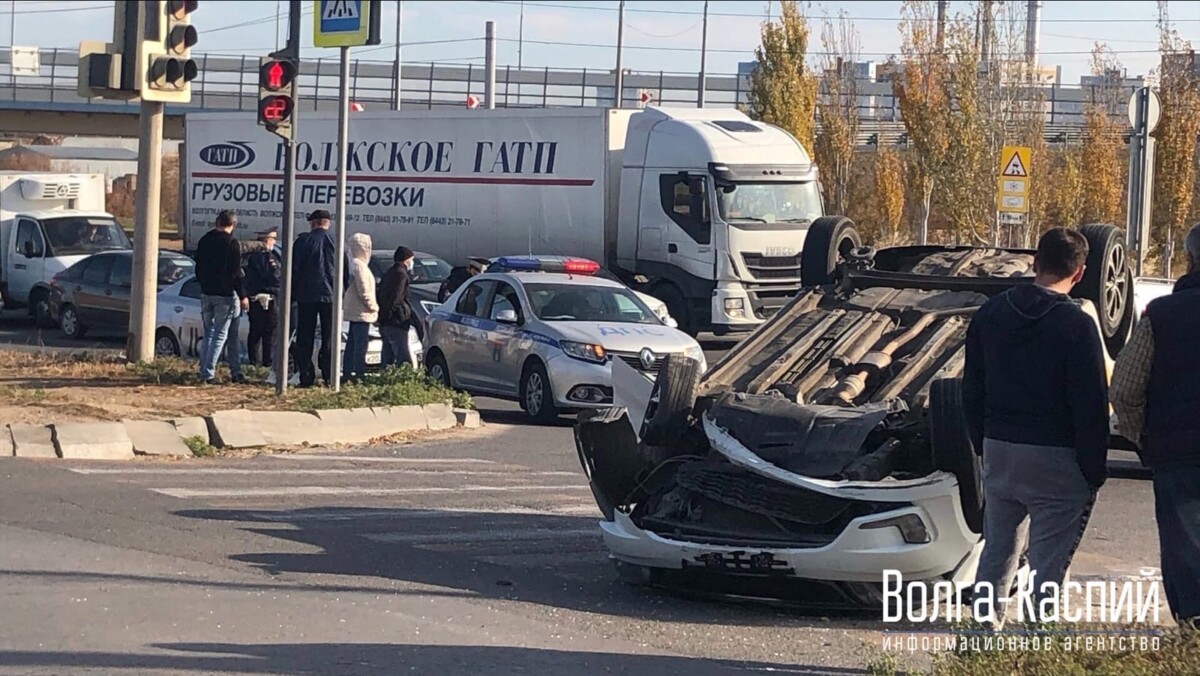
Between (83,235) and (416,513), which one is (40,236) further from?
(416,513)

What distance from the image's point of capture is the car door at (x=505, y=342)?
17.0m

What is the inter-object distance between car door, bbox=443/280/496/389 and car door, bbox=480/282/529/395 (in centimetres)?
8

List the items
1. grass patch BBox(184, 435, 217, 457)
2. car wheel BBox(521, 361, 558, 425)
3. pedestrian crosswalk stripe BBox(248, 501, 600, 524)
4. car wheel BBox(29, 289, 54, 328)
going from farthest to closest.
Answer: car wheel BBox(29, 289, 54, 328) → car wheel BBox(521, 361, 558, 425) → grass patch BBox(184, 435, 217, 457) → pedestrian crosswalk stripe BBox(248, 501, 600, 524)

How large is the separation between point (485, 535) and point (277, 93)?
6601 mm

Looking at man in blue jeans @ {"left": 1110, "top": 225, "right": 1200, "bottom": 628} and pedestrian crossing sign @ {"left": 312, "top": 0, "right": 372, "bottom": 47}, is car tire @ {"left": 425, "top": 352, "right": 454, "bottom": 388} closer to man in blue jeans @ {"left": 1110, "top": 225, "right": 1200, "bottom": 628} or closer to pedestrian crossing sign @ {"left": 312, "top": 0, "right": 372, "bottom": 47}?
pedestrian crossing sign @ {"left": 312, "top": 0, "right": 372, "bottom": 47}

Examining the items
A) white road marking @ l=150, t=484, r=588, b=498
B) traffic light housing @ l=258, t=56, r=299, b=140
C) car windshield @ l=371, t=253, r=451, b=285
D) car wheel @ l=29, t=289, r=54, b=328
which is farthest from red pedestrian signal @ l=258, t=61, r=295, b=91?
car wheel @ l=29, t=289, r=54, b=328

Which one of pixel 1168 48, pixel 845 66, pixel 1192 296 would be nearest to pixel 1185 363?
pixel 1192 296

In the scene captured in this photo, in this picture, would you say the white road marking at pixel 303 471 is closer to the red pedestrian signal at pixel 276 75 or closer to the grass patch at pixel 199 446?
the grass patch at pixel 199 446

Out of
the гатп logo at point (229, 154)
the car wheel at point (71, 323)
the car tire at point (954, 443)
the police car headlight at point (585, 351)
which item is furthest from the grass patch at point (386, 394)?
the гатп logo at point (229, 154)

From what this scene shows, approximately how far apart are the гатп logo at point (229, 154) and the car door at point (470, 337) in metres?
17.2

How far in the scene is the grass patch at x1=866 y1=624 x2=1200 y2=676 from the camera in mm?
5504

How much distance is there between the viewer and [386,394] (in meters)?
15.4

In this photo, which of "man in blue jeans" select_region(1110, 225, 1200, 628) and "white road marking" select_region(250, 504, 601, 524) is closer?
"man in blue jeans" select_region(1110, 225, 1200, 628)

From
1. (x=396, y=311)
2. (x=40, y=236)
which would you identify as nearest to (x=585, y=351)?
(x=396, y=311)
